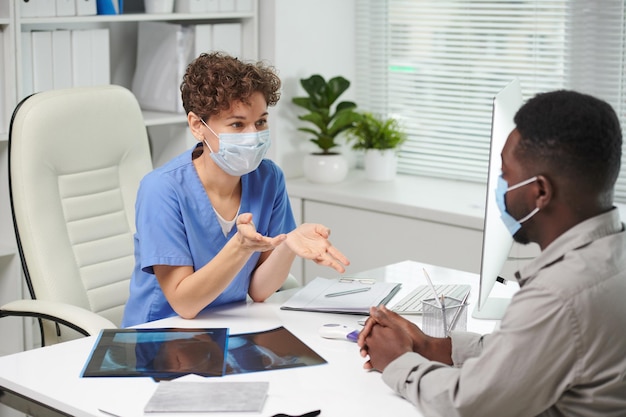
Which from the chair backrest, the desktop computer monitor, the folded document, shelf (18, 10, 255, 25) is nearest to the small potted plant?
shelf (18, 10, 255, 25)

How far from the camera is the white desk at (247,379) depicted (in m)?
1.52

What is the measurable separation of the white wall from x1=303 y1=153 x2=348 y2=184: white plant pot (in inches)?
4.9

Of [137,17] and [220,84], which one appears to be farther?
[137,17]

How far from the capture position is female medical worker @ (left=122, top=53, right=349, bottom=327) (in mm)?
1964

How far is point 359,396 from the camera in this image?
156 centimetres

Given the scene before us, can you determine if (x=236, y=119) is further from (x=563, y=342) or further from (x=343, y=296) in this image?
(x=563, y=342)

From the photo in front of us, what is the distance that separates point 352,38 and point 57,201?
6.80ft

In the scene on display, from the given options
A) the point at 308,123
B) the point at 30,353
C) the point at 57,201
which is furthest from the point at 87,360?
the point at 308,123

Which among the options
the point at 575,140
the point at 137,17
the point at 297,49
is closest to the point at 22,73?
the point at 137,17

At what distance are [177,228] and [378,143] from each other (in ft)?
6.10

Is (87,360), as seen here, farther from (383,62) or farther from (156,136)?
(383,62)

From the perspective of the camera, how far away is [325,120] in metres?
3.71

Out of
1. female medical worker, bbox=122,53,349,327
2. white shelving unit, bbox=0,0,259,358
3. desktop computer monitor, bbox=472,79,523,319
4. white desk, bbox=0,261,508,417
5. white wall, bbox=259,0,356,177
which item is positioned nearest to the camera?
white desk, bbox=0,261,508,417

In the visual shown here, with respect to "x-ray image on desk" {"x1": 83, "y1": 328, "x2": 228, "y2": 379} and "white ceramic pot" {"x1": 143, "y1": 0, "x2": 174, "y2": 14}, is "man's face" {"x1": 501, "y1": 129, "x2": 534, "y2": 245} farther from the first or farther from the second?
"white ceramic pot" {"x1": 143, "y1": 0, "x2": 174, "y2": 14}
